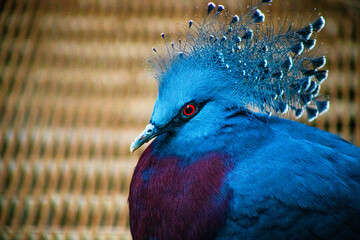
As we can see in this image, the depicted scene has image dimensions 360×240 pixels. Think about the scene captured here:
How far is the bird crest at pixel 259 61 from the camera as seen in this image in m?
0.68

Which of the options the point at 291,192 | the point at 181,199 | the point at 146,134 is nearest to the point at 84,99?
the point at 146,134

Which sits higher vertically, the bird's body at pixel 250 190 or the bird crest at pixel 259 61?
the bird crest at pixel 259 61

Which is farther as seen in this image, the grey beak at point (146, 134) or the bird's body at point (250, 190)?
the grey beak at point (146, 134)

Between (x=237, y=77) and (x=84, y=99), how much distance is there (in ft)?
3.04

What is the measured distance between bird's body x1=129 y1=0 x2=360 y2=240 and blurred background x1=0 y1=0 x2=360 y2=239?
1.93 ft

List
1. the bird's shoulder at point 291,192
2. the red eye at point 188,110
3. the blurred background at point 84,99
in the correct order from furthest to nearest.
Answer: the blurred background at point 84,99
the red eye at point 188,110
the bird's shoulder at point 291,192

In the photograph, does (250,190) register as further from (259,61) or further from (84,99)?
(84,99)

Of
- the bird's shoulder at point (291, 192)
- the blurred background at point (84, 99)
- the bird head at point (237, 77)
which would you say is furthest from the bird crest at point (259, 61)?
the blurred background at point (84, 99)

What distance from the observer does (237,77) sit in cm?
69

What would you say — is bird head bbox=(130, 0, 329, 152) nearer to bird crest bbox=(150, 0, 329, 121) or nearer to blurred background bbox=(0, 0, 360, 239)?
bird crest bbox=(150, 0, 329, 121)

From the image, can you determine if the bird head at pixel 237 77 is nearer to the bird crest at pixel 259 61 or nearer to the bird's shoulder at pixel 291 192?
the bird crest at pixel 259 61

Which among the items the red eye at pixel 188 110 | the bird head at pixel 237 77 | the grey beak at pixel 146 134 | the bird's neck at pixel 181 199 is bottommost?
the bird's neck at pixel 181 199

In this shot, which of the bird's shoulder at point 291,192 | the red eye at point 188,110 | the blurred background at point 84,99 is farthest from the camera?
the blurred background at point 84,99

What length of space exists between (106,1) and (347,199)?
145cm
